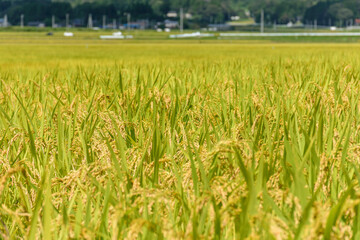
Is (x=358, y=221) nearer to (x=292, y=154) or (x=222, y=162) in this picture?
(x=292, y=154)

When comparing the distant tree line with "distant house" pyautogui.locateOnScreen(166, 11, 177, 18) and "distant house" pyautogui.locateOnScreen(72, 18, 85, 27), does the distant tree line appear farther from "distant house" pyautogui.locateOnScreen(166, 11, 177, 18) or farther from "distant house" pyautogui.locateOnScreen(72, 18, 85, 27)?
"distant house" pyautogui.locateOnScreen(166, 11, 177, 18)

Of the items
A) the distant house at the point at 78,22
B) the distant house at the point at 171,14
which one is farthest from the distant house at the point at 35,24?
the distant house at the point at 171,14

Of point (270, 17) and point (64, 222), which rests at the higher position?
point (270, 17)

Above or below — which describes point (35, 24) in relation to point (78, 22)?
below

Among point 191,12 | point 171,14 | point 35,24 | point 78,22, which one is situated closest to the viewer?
point 78,22

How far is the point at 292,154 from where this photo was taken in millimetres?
1363

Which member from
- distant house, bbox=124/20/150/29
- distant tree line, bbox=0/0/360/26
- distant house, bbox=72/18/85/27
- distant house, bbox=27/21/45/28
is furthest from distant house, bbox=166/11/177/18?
distant house, bbox=27/21/45/28

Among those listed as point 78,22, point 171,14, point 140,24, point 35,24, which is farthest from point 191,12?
point 35,24

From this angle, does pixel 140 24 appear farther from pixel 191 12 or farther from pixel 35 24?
pixel 191 12

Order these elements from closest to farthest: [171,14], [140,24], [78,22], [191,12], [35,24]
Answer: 1. [140,24]
2. [78,22]
3. [35,24]
4. [171,14]
5. [191,12]

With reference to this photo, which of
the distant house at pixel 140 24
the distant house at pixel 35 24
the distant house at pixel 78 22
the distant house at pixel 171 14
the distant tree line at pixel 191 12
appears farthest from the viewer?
the distant house at pixel 171 14

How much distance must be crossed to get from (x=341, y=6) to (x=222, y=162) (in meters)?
178

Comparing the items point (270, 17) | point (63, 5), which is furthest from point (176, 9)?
point (63, 5)

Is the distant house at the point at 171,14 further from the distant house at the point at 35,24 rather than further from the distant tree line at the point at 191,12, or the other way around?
the distant house at the point at 35,24
